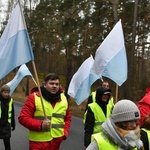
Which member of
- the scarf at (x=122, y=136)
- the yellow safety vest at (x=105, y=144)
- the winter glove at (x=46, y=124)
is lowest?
the winter glove at (x=46, y=124)

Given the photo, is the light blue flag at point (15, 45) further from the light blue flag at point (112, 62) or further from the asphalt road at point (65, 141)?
the asphalt road at point (65, 141)

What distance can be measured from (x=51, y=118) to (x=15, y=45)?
136cm

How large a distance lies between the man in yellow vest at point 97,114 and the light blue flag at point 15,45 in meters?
1.25

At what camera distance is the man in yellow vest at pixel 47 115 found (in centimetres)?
510

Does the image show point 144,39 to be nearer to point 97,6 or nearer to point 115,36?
point 97,6

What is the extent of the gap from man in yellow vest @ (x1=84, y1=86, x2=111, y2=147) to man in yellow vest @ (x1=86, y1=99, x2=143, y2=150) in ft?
9.95

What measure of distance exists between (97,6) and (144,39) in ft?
32.4

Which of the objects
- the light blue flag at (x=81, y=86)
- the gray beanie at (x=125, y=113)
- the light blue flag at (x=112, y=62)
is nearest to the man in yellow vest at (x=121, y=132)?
the gray beanie at (x=125, y=113)

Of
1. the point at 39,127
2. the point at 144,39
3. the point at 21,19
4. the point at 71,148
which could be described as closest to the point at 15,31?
the point at 21,19

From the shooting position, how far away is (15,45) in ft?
19.2

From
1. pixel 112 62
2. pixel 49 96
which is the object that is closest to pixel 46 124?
pixel 49 96

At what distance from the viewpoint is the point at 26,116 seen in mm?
Answer: 5105

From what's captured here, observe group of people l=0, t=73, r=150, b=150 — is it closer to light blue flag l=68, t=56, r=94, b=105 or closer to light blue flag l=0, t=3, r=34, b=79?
light blue flag l=0, t=3, r=34, b=79

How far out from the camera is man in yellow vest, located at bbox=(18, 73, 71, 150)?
201 inches
